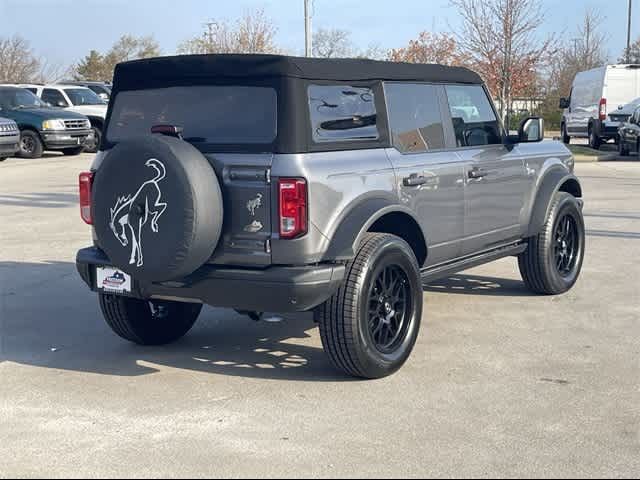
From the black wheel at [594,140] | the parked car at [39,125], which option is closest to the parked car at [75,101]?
the parked car at [39,125]

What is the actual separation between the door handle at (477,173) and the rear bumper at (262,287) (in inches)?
70.2

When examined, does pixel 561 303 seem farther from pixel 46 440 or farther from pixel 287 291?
pixel 46 440

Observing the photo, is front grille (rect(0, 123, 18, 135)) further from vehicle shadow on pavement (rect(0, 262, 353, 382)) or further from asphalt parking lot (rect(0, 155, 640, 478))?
vehicle shadow on pavement (rect(0, 262, 353, 382))

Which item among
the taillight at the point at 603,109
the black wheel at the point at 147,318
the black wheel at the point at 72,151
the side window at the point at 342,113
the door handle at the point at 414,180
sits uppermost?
the taillight at the point at 603,109

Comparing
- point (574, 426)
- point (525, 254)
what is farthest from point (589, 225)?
point (574, 426)

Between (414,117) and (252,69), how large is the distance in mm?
1388

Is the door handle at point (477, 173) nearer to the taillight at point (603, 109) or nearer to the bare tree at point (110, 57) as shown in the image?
the taillight at point (603, 109)

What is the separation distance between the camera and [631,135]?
936 inches

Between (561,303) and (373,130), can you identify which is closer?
(373,130)

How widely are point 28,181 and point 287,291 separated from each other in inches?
568

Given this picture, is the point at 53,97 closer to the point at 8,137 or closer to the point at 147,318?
the point at 8,137

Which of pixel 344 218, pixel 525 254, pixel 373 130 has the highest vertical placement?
pixel 373 130

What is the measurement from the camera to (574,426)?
4668 mm

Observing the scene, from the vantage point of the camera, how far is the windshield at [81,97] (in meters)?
27.6
